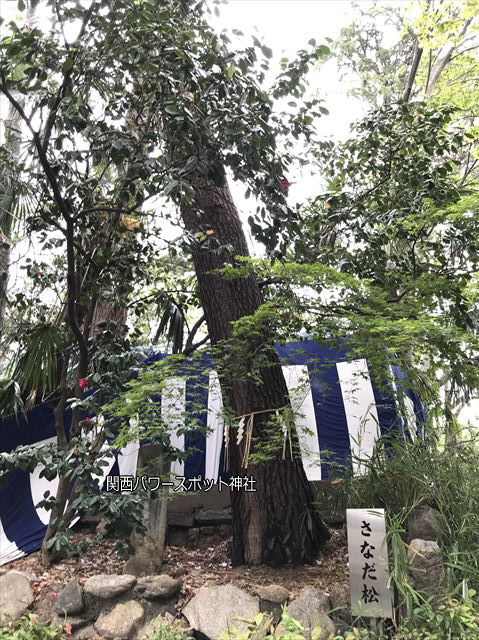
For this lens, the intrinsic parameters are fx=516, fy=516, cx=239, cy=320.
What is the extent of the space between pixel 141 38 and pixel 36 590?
11.4ft

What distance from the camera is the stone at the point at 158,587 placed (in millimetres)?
3162

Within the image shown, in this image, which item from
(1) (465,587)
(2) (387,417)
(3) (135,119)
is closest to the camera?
(1) (465,587)

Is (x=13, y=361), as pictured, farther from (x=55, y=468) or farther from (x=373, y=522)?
(x=373, y=522)

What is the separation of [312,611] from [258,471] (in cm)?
103

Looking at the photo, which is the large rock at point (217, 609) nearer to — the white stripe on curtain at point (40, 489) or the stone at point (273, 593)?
the stone at point (273, 593)

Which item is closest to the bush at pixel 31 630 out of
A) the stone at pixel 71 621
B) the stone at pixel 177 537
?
the stone at pixel 71 621

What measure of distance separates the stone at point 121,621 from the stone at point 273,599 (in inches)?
28.5

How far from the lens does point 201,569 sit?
3.69m

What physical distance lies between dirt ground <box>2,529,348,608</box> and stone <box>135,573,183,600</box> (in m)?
0.09

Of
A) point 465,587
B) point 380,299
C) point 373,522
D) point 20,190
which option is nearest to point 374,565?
point 373,522

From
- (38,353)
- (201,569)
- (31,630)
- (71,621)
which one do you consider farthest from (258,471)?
(38,353)

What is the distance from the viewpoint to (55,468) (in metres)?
3.11

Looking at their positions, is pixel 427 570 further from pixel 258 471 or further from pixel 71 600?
pixel 71 600

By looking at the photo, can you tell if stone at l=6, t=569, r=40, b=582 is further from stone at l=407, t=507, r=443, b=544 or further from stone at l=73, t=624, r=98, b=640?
stone at l=407, t=507, r=443, b=544
